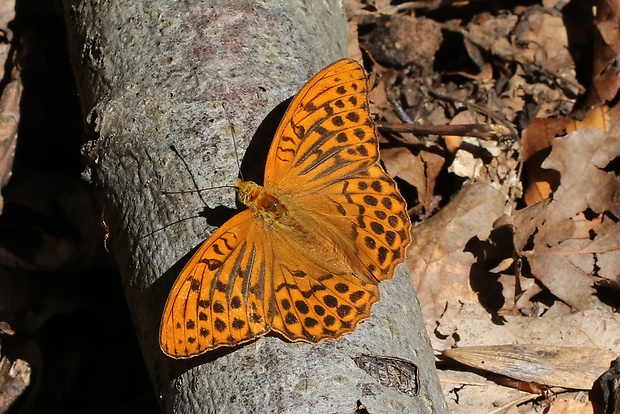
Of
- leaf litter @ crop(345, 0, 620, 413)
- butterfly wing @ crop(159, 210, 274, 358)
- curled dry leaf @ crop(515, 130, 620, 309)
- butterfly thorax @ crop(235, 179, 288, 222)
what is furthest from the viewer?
curled dry leaf @ crop(515, 130, 620, 309)

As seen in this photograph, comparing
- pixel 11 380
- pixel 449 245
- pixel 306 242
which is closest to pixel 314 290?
pixel 306 242

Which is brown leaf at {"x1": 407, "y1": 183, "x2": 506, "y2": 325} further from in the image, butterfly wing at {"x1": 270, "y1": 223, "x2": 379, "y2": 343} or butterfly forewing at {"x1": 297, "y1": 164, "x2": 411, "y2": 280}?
butterfly wing at {"x1": 270, "y1": 223, "x2": 379, "y2": 343}

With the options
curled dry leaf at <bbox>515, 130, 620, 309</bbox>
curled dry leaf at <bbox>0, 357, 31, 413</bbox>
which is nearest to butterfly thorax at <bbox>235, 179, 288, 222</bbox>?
curled dry leaf at <bbox>515, 130, 620, 309</bbox>

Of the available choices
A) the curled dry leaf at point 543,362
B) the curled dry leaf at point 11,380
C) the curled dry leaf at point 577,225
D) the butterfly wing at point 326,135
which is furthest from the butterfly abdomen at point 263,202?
the curled dry leaf at point 11,380

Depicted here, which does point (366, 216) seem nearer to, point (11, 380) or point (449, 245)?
point (449, 245)

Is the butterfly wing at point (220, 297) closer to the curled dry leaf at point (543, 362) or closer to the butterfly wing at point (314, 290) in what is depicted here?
the butterfly wing at point (314, 290)

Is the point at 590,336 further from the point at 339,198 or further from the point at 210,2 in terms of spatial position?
the point at 210,2
